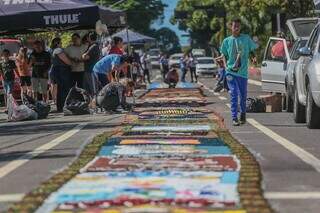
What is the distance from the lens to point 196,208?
645 centimetres

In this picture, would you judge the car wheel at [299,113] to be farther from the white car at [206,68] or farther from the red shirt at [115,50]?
the white car at [206,68]

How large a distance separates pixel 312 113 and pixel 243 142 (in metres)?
2.23

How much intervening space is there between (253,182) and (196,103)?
11939 millimetres

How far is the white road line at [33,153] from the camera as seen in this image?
8883 mm

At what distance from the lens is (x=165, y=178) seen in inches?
307

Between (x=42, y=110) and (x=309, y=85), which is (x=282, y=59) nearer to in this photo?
(x=309, y=85)

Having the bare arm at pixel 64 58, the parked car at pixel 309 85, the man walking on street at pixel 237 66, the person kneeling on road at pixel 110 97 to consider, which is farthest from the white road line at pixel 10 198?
the bare arm at pixel 64 58

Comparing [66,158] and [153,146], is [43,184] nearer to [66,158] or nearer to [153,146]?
[66,158]

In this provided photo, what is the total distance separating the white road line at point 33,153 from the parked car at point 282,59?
18.0 feet

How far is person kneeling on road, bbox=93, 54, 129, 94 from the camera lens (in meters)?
17.3

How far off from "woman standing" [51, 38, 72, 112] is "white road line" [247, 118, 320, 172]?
6.39 metres

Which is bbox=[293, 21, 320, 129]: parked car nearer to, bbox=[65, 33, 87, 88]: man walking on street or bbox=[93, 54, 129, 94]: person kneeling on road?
bbox=[93, 54, 129, 94]: person kneeling on road

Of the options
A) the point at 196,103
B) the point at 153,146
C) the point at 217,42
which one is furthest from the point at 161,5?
the point at 153,146

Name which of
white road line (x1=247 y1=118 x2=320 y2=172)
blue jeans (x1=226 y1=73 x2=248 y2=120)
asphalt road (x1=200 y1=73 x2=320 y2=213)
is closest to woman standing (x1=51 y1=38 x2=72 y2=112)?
asphalt road (x1=200 y1=73 x2=320 y2=213)
